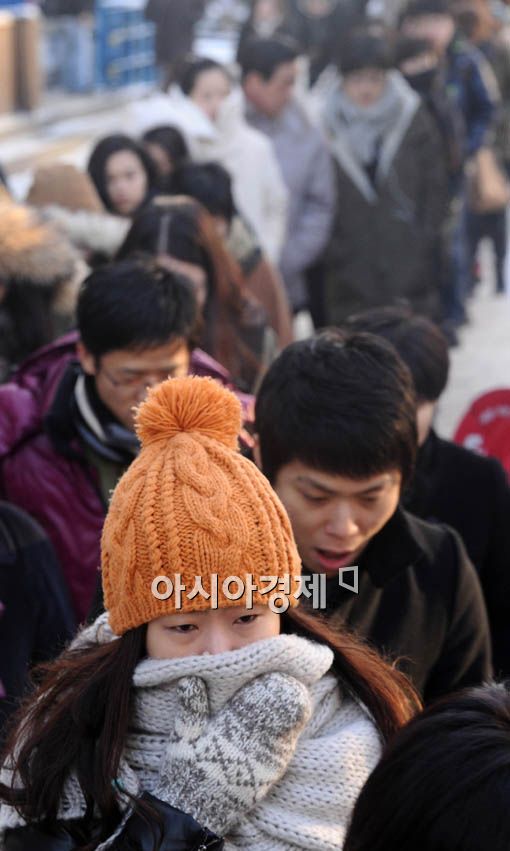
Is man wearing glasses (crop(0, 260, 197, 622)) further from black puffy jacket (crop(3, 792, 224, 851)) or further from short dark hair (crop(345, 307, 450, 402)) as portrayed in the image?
black puffy jacket (crop(3, 792, 224, 851))

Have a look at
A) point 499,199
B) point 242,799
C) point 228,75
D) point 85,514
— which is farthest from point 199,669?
point 499,199

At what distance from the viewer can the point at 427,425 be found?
3.52 meters

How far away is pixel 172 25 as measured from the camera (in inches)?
631

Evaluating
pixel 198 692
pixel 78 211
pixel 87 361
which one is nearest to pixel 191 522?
pixel 198 692

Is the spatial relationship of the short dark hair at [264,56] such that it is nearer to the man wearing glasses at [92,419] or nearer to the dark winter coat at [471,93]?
the dark winter coat at [471,93]

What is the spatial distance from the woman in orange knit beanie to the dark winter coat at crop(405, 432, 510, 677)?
44.4 inches

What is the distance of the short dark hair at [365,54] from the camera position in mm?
6848

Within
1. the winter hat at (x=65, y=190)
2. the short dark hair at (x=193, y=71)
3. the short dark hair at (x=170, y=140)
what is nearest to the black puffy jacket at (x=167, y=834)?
the winter hat at (x=65, y=190)

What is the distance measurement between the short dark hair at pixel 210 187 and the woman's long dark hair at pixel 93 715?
3.32 meters

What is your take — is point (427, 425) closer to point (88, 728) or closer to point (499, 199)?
point (88, 728)

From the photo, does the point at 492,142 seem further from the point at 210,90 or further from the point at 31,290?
the point at 31,290

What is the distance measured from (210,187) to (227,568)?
11.6 ft

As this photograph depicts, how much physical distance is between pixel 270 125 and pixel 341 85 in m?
0.40

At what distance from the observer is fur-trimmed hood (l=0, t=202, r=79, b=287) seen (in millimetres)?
4672
